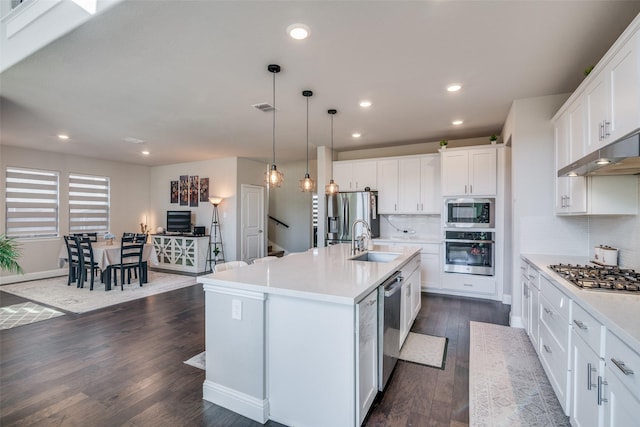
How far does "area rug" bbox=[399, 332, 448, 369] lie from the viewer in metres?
2.75

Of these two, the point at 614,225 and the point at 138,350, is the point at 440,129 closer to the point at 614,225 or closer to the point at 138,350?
the point at 614,225

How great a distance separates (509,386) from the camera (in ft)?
7.73

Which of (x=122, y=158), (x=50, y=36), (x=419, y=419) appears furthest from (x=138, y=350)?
(x=122, y=158)

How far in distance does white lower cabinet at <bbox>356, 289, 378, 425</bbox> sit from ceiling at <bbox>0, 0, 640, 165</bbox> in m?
2.02

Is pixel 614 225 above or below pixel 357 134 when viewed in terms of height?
below

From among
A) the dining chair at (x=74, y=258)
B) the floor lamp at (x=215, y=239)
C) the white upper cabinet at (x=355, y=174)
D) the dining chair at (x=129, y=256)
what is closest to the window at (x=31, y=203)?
the dining chair at (x=74, y=258)

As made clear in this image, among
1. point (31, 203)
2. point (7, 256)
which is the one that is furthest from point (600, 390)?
point (31, 203)

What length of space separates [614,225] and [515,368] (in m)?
1.62

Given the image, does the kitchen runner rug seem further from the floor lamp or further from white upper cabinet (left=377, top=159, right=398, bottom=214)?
the floor lamp

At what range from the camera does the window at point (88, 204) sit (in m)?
6.89

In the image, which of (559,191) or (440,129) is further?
(440,129)

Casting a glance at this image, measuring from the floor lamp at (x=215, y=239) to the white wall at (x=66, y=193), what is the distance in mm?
2541

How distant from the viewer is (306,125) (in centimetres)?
465

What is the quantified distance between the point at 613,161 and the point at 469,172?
295 centimetres
